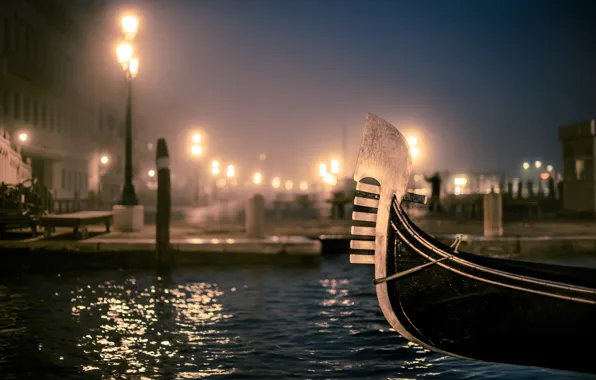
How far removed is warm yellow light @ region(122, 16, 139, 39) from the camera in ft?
49.7

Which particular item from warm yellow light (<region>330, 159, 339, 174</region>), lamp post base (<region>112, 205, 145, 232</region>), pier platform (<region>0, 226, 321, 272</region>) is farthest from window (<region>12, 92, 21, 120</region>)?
warm yellow light (<region>330, 159, 339, 174</region>)

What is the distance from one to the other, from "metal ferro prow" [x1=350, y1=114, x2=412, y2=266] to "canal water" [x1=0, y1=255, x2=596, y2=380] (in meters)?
1.26

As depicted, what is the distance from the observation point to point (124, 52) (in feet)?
50.1

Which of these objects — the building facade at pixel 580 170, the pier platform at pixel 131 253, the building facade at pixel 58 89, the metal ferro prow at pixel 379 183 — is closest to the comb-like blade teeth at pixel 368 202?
the metal ferro prow at pixel 379 183

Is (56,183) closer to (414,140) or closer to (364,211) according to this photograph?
(414,140)

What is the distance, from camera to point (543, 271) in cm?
609

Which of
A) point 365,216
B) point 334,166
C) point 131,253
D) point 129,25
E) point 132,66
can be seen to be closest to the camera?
point 365,216

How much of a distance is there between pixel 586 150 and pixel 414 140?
18.7 ft

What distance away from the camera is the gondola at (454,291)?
5402mm

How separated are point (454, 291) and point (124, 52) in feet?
37.8

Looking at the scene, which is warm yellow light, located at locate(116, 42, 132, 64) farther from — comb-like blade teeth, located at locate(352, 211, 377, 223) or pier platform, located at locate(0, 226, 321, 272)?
comb-like blade teeth, located at locate(352, 211, 377, 223)

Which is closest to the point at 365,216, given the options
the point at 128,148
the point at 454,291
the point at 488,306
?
the point at 454,291

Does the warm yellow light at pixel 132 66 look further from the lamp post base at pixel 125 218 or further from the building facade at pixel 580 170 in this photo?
the building facade at pixel 580 170

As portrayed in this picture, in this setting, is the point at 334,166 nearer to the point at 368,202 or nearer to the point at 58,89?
the point at 58,89
